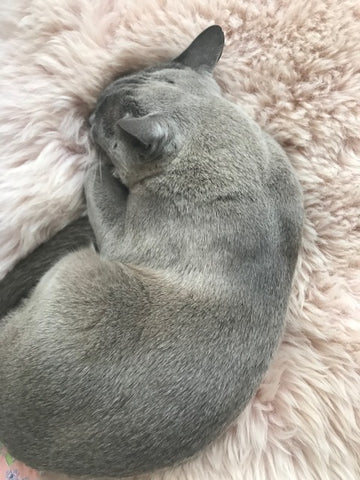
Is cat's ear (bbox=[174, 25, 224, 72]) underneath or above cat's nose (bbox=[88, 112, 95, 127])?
above

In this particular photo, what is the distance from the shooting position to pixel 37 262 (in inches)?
36.2

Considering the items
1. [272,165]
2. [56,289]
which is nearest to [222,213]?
[272,165]

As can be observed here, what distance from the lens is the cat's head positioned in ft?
2.84

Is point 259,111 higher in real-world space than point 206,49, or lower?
lower

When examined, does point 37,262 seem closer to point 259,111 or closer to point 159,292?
point 159,292

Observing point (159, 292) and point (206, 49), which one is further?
point (206, 49)

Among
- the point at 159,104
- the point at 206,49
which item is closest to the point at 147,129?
the point at 159,104

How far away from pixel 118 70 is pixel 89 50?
0.21 feet

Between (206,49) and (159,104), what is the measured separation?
13 cm

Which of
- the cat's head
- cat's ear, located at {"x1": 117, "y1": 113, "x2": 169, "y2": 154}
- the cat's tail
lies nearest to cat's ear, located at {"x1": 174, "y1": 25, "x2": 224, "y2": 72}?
the cat's head

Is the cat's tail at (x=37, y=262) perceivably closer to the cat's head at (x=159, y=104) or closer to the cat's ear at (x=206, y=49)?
the cat's head at (x=159, y=104)

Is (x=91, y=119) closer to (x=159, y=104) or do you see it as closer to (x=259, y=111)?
(x=159, y=104)

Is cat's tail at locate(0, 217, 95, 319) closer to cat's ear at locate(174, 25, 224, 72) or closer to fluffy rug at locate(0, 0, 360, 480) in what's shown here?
fluffy rug at locate(0, 0, 360, 480)

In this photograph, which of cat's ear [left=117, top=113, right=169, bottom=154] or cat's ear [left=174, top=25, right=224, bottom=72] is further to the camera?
cat's ear [left=174, top=25, right=224, bottom=72]
